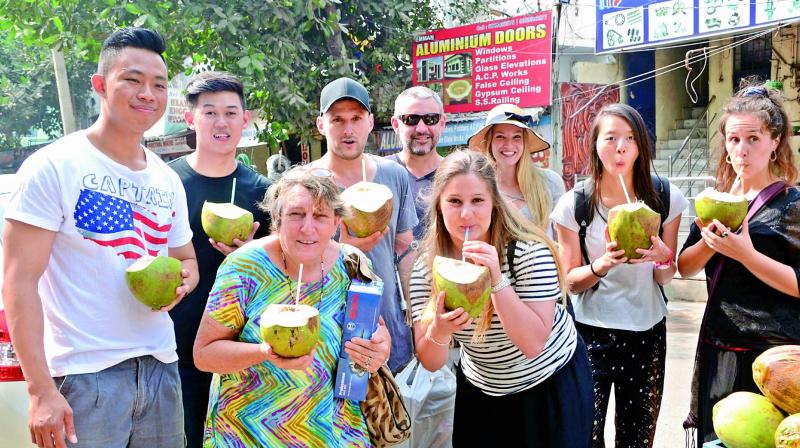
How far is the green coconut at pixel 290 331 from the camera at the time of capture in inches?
81.4

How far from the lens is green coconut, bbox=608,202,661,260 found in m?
2.97

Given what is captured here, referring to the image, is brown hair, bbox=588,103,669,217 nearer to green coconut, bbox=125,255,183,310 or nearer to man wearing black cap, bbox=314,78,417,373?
man wearing black cap, bbox=314,78,417,373

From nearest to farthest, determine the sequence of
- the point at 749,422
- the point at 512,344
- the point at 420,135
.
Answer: the point at 749,422, the point at 512,344, the point at 420,135

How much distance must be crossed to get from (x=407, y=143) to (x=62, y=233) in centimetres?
225

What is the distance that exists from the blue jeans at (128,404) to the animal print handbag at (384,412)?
73 cm

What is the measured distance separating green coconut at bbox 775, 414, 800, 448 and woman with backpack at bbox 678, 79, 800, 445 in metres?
1.01

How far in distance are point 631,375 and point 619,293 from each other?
0.40 meters

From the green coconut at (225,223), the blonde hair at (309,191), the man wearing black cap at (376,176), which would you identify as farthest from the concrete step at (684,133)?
the blonde hair at (309,191)

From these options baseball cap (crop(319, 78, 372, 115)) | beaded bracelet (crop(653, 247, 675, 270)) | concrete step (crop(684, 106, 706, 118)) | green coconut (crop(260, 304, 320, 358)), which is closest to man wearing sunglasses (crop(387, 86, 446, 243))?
baseball cap (crop(319, 78, 372, 115))

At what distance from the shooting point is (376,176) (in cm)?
366

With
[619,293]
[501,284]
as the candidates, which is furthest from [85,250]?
[619,293]

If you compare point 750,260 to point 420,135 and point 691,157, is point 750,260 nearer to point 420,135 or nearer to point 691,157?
point 420,135

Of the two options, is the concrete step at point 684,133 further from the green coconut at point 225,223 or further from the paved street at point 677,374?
the green coconut at point 225,223

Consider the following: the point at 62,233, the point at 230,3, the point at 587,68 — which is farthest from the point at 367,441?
the point at 587,68
